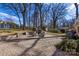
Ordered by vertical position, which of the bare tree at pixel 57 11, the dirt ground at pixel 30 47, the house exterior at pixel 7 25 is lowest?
the dirt ground at pixel 30 47

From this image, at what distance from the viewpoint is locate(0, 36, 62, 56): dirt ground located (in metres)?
1.99

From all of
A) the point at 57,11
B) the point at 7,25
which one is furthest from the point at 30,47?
the point at 57,11

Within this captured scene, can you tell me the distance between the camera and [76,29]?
2020 millimetres

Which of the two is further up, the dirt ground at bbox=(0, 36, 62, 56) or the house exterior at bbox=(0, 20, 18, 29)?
the house exterior at bbox=(0, 20, 18, 29)

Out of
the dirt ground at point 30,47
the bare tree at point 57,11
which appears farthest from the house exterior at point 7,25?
the bare tree at point 57,11

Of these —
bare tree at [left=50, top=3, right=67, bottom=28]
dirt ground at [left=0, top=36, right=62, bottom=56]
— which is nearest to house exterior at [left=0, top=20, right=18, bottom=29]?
dirt ground at [left=0, top=36, right=62, bottom=56]

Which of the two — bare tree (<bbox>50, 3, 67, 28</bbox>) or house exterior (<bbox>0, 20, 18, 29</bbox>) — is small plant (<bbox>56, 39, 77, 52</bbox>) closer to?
bare tree (<bbox>50, 3, 67, 28</bbox>)

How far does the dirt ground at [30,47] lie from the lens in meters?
1.99

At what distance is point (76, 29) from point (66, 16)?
6.3 inches

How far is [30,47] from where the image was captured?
79.2 inches

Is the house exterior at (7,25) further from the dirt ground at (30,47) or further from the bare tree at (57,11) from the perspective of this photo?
the bare tree at (57,11)

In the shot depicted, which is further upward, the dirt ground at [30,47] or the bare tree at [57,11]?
the bare tree at [57,11]

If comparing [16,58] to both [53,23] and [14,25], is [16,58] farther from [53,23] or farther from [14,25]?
[53,23]

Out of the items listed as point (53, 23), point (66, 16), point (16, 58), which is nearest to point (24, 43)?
point (16, 58)
